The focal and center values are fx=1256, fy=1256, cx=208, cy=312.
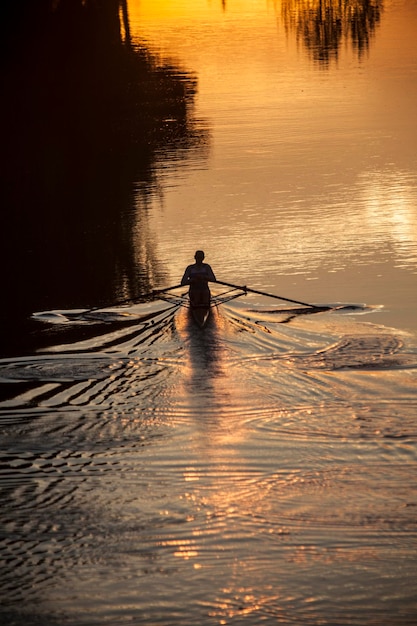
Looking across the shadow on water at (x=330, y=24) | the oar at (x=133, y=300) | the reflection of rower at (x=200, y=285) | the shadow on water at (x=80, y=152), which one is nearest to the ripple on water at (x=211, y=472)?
the reflection of rower at (x=200, y=285)

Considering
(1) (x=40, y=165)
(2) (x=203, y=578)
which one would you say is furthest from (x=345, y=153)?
(2) (x=203, y=578)

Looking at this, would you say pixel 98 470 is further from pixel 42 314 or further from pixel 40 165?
pixel 40 165

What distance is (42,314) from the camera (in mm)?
22406

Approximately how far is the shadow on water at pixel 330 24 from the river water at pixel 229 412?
21689 mm

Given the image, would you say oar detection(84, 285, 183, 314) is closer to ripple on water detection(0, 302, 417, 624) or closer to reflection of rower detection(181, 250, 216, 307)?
reflection of rower detection(181, 250, 216, 307)

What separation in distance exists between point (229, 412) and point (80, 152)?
75.7 ft

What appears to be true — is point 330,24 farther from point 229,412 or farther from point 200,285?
point 229,412

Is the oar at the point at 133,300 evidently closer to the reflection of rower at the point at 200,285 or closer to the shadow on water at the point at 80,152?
the shadow on water at the point at 80,152

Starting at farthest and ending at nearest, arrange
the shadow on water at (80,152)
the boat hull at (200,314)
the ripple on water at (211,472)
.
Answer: the shadow on water at (80,152) → the boat hull at (200,314) → the ripple on water at (211,472)

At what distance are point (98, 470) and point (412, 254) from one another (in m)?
11.6

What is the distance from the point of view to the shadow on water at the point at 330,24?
55.6 meters

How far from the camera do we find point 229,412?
16859 mm

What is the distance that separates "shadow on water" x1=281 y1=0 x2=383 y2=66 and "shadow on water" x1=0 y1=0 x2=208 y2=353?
7.58 metres

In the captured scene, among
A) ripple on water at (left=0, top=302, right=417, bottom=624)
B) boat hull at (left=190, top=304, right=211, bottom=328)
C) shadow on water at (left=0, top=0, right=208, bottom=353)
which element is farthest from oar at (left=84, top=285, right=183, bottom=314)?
ripple on water at (left=0, top=302, right=417, bottom=624)
